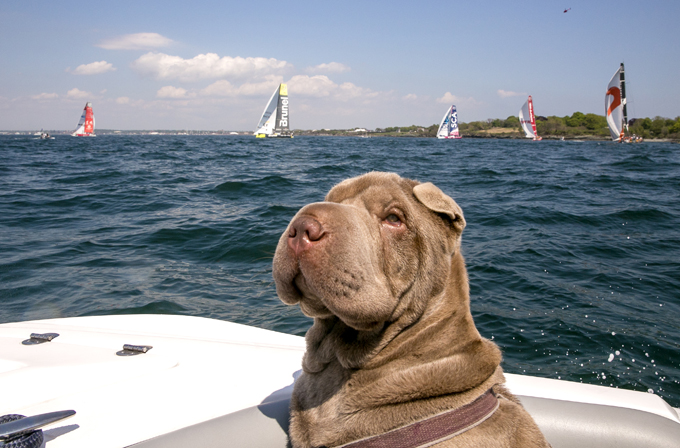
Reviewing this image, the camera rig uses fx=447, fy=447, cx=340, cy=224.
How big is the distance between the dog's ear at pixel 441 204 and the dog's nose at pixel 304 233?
1.55 feet

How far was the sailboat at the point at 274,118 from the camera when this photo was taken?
7200cm

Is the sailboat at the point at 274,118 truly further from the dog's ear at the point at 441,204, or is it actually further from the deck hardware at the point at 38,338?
the dog's ear at the point at 441,204

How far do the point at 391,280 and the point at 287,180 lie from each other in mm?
14556

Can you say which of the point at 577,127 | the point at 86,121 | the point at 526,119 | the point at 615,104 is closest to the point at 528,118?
the point at 526,119

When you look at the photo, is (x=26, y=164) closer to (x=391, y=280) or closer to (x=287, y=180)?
(x=287, y=180)

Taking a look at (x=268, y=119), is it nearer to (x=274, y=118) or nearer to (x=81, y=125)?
(x=274, y=118)

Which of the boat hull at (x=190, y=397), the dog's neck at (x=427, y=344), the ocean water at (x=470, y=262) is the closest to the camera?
the dog's neck at (x=427, y=344)

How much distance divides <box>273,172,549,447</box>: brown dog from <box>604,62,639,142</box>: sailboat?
61724mm

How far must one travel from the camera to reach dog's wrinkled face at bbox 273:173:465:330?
64.1 inches

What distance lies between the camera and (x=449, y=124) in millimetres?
89062

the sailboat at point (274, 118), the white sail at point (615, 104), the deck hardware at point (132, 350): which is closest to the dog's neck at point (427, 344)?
the deck hardware at point (132, 350)

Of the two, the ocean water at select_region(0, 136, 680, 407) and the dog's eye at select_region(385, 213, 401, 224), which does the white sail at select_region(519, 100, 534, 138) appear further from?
the dog's eye at select_region(385, 213, 401, 224)

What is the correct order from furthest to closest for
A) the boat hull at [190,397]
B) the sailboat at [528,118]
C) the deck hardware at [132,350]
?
the sailboat at [528,118]
the deck hardware at [132,350]
the boat hull at [190,397]

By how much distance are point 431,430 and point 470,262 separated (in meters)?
6.45
